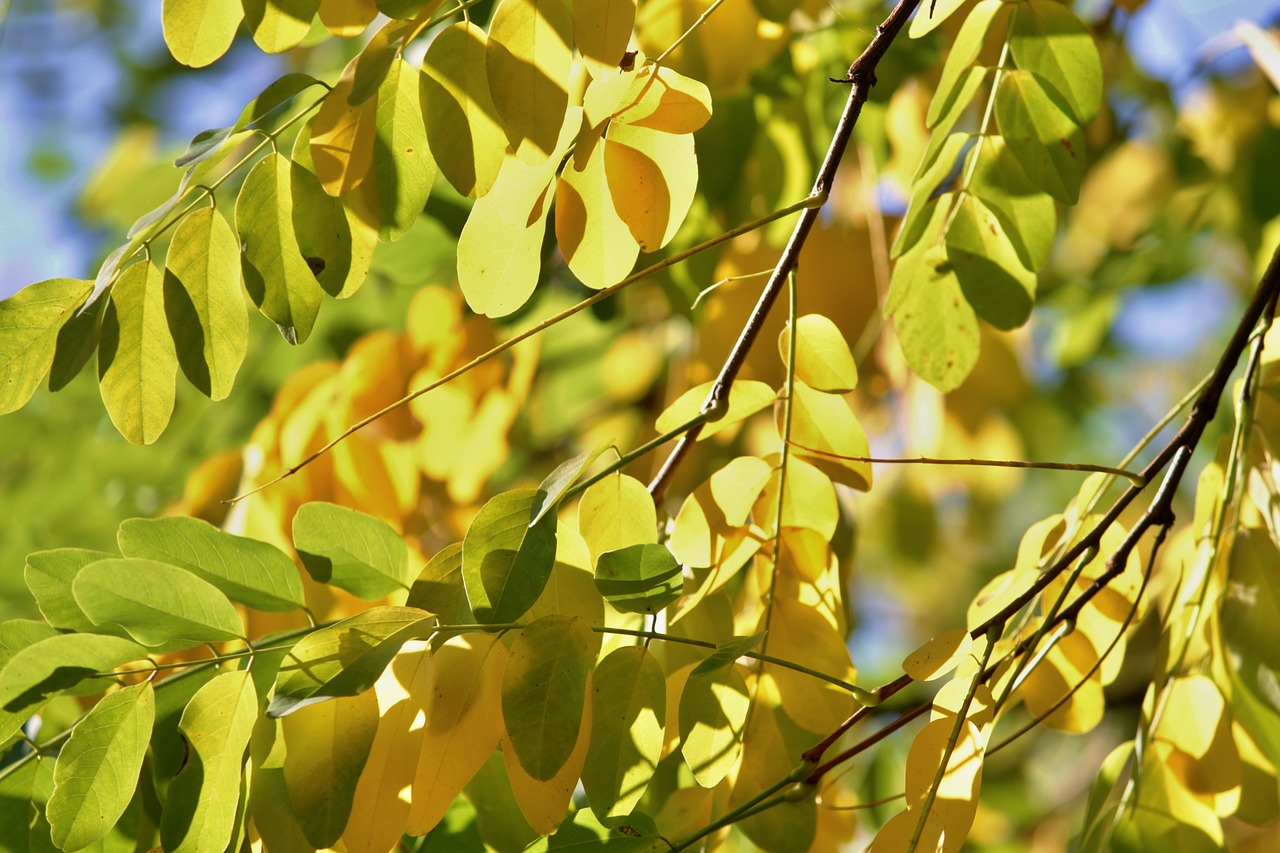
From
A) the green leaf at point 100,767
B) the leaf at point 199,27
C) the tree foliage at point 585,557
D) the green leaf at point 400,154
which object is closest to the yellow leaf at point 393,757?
the tree foliage at point 585,557

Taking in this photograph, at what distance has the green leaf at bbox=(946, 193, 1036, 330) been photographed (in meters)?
0.67

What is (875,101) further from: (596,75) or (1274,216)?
(1274,216)

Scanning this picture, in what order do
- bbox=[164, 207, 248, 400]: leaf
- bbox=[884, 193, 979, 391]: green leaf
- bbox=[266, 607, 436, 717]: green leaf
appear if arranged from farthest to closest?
1. bbox=[884, 193, 979, 391]: green leaf
2. bbox=[164, 207, 248, 400]: leaf
3. bbox=[266, 607, 436, 717]: green leaf

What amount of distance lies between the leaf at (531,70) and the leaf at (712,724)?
0.26 metres

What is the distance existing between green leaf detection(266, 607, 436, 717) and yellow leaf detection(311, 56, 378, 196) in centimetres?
21

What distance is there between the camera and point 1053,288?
1.40 m

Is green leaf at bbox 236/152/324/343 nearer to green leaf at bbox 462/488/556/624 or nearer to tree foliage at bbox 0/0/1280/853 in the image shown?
tree foliage at bbox 0/0/1280/853

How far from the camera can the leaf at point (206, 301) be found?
0.57 metres

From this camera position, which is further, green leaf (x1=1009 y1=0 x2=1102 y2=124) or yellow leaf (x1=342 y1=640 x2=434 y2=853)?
green leaf (x1=1009 y1=0 x2=1102 y2=124)

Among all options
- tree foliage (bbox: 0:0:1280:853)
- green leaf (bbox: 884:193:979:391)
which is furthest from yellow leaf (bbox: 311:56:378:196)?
green leaf (bbox: 884:193:979:391)

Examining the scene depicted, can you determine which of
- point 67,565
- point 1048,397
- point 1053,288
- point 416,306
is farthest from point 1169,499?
point 1048,397

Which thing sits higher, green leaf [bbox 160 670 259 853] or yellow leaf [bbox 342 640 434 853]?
green leaf [bbox 160 670 259 853]

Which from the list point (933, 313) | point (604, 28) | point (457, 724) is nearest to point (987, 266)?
point (933, 313)

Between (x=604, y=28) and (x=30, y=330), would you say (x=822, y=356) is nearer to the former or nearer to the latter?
(x=604, y=28)
